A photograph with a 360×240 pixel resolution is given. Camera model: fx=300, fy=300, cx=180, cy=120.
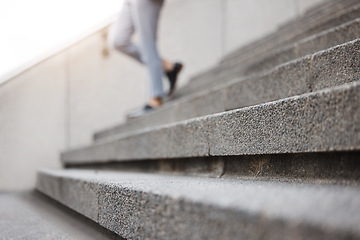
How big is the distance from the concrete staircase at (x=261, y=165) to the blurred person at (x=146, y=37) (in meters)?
0.65

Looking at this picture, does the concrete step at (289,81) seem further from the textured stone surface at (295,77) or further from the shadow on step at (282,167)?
the shadow on step at (282,167)

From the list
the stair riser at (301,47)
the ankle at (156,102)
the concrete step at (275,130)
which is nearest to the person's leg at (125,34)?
the ankle at (156,102)

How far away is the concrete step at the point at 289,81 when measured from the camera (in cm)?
84

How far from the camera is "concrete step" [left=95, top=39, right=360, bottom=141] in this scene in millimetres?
841

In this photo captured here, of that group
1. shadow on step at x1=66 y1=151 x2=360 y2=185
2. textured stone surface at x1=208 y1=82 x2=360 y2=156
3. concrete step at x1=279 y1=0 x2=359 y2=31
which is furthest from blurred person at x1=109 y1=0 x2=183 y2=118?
textured stone surface at x1=208 y1=82 x2=360 y2=156

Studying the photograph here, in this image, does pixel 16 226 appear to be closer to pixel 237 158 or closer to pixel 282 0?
pixel 237 158

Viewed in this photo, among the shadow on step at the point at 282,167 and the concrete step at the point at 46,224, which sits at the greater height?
the shadow on step at the point at 282,167

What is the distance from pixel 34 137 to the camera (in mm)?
2883

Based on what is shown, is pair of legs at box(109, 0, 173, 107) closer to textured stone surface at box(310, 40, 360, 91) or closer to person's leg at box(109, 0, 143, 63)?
person's leg at box(109, 0, 143, 63)

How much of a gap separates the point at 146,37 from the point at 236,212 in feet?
5.41

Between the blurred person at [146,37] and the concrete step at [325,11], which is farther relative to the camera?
the blurred person at [146,37]

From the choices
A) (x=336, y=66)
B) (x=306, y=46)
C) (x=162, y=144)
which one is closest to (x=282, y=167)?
(x=336, y=66)

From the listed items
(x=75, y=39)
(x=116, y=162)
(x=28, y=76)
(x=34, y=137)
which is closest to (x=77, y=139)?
(x=34, y=137)

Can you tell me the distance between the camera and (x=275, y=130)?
74 cm
